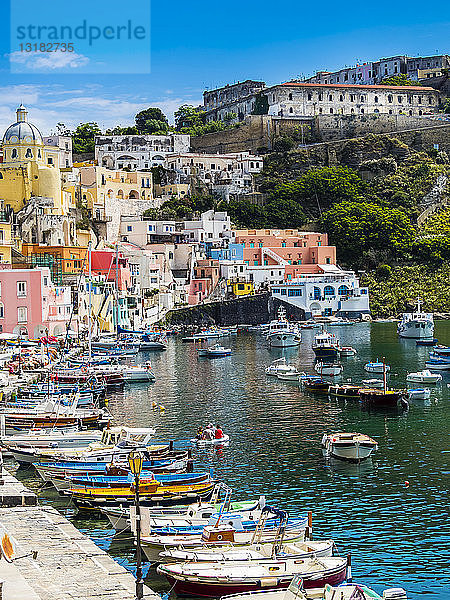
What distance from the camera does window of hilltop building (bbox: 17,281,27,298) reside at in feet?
159

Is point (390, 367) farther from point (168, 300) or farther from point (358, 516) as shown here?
point (168, 300)

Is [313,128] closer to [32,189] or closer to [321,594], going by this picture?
[32,189]

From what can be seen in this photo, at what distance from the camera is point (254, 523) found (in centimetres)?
1648

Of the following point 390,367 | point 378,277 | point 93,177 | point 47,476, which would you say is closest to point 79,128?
point 93,177

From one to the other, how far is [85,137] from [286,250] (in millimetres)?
31183

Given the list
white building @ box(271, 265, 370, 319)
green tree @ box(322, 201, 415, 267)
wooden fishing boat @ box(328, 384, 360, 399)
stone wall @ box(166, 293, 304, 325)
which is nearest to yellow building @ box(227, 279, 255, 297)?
stone wall @ box(166, 293, 304, 325)

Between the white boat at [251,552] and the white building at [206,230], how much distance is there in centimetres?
6036

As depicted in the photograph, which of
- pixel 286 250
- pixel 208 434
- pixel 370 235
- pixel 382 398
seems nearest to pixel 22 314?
pixel 382 398

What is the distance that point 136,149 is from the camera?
90188 mm

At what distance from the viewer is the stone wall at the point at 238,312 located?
224ft

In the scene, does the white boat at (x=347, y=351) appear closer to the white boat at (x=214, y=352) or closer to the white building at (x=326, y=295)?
the white boat at (x=214, y=352)

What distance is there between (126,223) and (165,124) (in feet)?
92.8

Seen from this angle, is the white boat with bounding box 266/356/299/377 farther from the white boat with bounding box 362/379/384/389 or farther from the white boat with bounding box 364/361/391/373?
the white boat with bounding box 362/379/384/389

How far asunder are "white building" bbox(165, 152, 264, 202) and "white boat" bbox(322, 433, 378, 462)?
2459 inches
